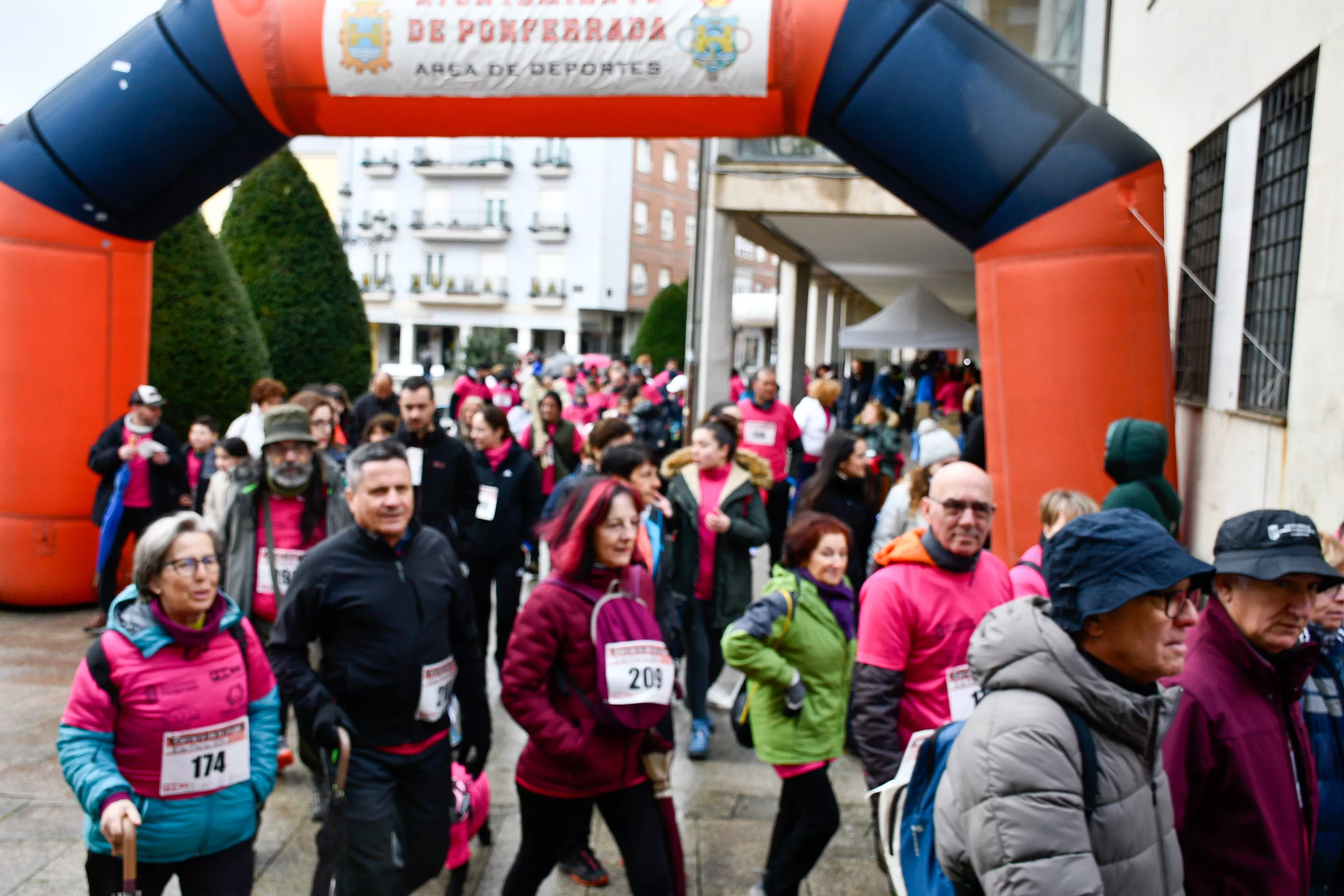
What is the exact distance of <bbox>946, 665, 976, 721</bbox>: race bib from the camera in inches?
138

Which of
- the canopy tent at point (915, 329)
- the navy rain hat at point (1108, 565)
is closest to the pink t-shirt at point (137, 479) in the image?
the navy rain hat at point (1108, 565)

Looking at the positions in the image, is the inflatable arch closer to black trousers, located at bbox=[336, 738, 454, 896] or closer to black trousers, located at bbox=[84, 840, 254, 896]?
black trousers, located at bbox=[336, 738, 454, 896]

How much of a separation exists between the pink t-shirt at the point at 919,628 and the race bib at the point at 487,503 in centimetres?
338

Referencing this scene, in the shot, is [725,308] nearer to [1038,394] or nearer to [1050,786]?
[1038,394]

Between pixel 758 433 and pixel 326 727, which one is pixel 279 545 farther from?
pixel 758 433

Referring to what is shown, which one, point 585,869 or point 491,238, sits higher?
point 491,238

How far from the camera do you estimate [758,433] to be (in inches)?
353

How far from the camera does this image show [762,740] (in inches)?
159

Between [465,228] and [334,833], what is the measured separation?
54813mm

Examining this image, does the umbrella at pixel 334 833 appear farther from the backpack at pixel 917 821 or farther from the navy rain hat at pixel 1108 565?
the navy rain hat at pixel 1108 565

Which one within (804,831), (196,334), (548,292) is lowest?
(804,831)

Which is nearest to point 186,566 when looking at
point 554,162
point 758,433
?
point 758,433

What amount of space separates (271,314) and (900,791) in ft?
49.8

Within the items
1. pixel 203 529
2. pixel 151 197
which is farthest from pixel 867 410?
pixel 203 529
